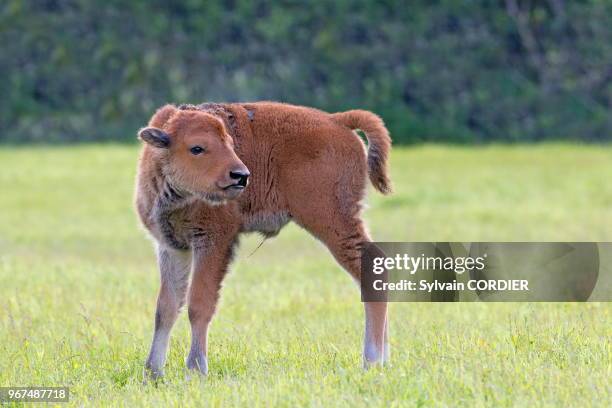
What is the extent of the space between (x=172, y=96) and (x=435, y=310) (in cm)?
2015

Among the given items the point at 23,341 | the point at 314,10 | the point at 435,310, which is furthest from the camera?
the point at 314,10

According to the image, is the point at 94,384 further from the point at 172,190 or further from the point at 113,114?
the point at 113,114

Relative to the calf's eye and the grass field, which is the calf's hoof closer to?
the grass field

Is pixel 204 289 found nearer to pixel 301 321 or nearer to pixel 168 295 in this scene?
pixel 168 295

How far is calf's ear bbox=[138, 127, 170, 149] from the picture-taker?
741 cm

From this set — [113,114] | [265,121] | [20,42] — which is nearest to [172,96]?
[113,114]

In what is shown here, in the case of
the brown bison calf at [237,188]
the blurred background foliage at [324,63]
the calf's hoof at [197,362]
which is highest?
the blurred background foliage at [324,63]

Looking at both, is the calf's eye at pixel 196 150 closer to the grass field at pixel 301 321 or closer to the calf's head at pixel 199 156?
the calf's head at pixel 199 156

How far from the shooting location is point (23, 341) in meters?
8.43

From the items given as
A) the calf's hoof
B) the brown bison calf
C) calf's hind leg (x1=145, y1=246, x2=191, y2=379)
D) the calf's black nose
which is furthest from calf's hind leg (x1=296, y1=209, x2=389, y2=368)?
the calf's hoof

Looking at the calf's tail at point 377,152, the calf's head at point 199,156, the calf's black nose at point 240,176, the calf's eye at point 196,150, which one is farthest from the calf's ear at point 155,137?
the calf's tail at point 377,152

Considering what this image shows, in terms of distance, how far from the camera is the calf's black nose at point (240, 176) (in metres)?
7.24

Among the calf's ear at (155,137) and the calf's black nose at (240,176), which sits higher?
the calf's ear at (155,137)

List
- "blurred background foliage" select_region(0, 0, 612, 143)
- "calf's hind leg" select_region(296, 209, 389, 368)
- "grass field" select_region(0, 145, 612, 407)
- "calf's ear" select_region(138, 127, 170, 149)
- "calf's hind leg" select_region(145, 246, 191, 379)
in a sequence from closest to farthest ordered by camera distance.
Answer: "grass field" select_region(0, 145, 612, 407)
"calf's ear" select_region(138, 127, 170, 149)
"calf's hind leg" select_region(296, 209, 389, 368)
"calf's hind leg" select_region(145, 246, 191, 379)
"blurred background foliage" select_region(0, 0, 612, 143)
